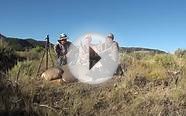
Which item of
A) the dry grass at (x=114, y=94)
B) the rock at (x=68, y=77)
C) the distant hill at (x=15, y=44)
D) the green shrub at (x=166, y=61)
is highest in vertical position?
the distant hill at (x=15, y=44)

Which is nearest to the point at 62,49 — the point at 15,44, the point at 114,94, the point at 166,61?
the point at 166,61

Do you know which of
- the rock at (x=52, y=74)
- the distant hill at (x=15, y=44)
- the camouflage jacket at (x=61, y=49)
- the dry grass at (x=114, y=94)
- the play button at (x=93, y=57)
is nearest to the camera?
the dry grass at (x=114, y=94)

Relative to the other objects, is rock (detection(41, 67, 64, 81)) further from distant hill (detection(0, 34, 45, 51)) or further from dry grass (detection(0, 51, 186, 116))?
distant hill (detection(0, 34, 45, 51))

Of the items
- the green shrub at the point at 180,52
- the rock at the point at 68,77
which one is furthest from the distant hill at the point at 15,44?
the green shrub at the point at 180,52

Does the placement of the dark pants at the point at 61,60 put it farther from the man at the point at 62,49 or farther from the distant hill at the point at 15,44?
the distant hill at the point at 15,44

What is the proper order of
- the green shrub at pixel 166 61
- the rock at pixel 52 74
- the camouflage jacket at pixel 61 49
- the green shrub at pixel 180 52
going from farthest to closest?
the green shrub at pixel 180 52 → the camouflage jacket at pixel 61 49 → the green shrub at pixel 166 61 → the rock at pixel 52 74

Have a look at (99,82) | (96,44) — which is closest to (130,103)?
(99,82)

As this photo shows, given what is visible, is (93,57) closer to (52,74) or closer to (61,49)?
(61,49)
